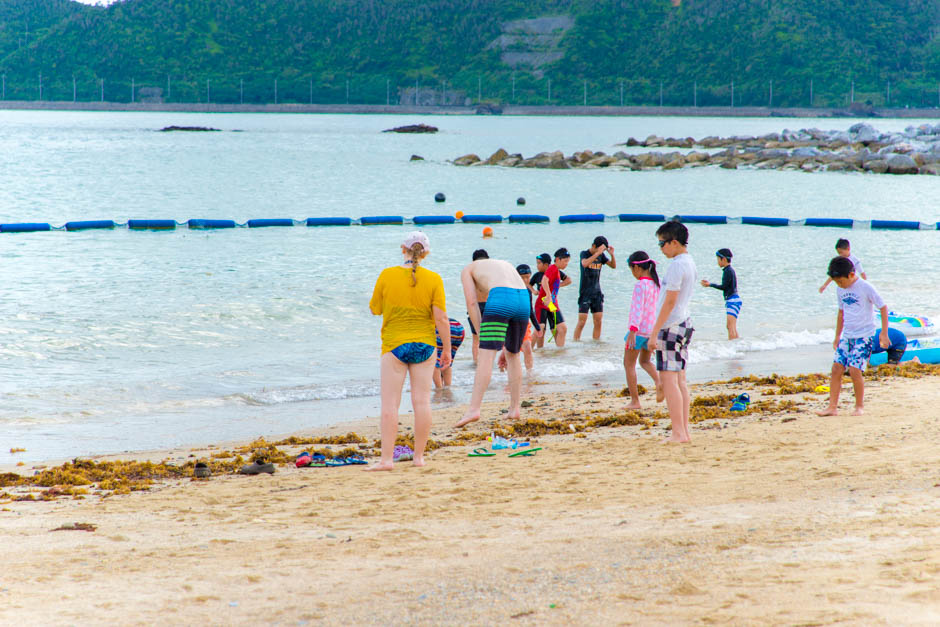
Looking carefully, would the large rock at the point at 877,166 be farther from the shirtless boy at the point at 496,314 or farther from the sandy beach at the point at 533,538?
the shirtless boy at the point at 496,314

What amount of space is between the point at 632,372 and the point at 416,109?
174 meters

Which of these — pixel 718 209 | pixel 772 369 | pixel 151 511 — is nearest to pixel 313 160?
pixel 718 209

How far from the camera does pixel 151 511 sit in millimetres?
5695

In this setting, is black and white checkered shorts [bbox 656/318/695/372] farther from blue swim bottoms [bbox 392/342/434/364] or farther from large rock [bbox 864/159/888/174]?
large rock [bbox 864/159/888/174]

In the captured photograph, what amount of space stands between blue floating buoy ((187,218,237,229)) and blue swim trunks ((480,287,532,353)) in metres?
23.3

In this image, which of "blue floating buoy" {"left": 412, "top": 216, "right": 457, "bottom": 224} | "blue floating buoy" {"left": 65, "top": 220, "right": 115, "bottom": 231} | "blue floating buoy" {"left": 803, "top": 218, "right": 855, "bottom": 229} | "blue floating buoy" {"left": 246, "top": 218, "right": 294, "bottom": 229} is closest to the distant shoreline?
"blue floating buoy" {"left": 803, "top": 218, "right": 855, "bottom": 229}

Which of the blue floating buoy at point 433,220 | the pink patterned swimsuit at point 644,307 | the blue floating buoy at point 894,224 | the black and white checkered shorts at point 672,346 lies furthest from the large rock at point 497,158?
the black and white checkered shorts at point 672,346

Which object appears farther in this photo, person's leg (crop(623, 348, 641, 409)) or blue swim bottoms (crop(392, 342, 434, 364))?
person's leg (crop(623, 348, 641, 409))

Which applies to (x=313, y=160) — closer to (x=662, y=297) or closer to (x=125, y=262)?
(x=125, y=262)

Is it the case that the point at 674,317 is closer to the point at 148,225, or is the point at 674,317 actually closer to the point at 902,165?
the point at 148,225

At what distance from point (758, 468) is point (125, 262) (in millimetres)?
18975

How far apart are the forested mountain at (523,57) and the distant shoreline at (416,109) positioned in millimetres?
2174

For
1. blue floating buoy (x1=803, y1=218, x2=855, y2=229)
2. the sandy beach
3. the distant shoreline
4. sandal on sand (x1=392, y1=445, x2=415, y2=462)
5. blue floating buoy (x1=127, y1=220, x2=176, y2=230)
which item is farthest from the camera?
the distant shoreline

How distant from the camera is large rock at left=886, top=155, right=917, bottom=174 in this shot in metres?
50.8
